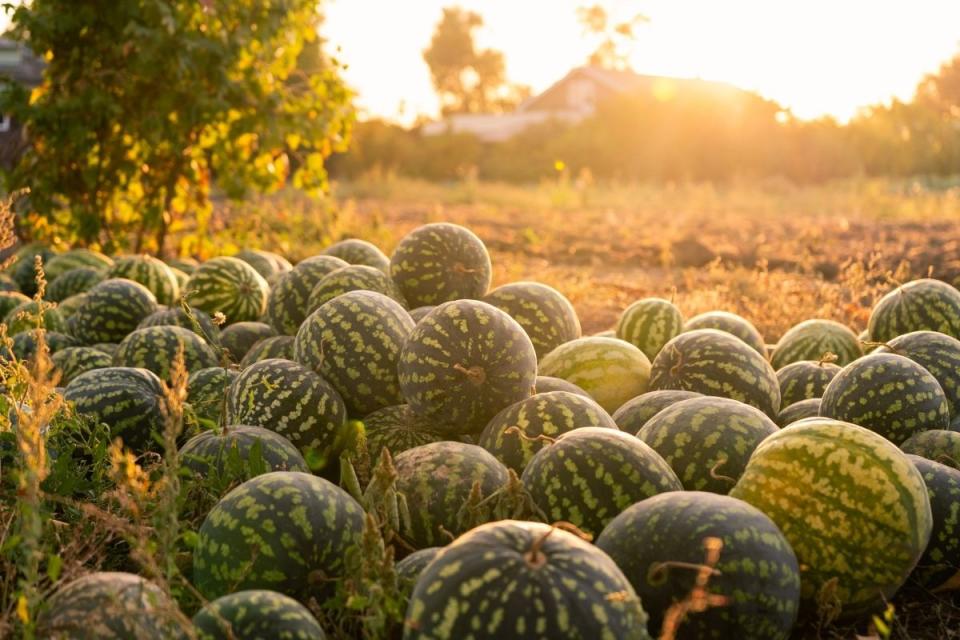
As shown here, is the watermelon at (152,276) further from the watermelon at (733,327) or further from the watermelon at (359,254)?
the watermelon at (733,327)

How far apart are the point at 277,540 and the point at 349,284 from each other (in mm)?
2202

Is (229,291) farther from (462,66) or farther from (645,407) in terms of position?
(462,66)

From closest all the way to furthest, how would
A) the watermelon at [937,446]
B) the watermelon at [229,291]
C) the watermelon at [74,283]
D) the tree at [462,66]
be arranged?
the watermelon at [937,446], the watermelon at [229,291], the watermelon at [74,283], the tree at [462,66]

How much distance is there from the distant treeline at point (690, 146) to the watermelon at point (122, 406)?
2601cm

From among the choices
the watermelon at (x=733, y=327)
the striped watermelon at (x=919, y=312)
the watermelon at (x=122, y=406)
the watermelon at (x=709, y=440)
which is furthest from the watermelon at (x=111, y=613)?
the striped watermelon at (x=919, y=312)

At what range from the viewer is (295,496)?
2943mm

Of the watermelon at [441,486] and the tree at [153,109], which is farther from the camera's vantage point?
the tree at [153,109]

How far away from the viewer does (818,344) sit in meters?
5.20

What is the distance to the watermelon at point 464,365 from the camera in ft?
12.2

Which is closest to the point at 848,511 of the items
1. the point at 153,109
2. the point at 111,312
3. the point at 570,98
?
the point at 111,312

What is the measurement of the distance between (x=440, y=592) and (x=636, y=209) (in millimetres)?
18242

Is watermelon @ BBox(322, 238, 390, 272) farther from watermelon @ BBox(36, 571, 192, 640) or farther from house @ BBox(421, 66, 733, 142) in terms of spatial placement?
house @ BBox(421, 66, 733, 142)

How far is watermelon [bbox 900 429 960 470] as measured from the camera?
12.2 feet

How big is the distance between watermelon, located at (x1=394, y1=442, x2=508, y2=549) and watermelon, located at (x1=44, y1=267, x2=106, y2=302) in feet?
14.5
